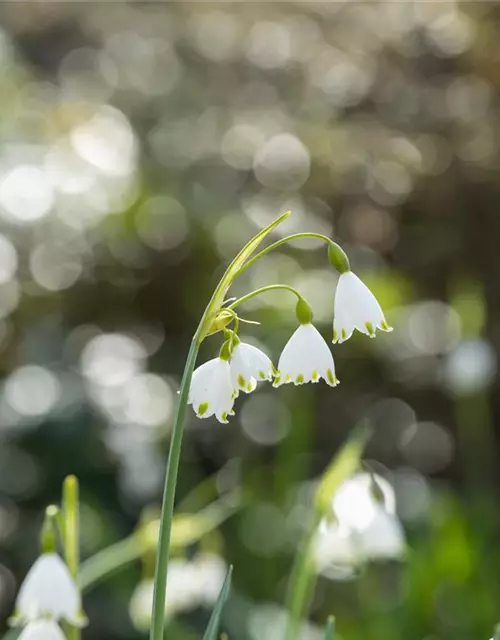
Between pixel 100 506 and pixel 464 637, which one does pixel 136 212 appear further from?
pixel 464 637

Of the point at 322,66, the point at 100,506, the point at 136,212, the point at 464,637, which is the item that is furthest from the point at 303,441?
the point at 322,66

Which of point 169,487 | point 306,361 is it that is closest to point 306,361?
point 306,361

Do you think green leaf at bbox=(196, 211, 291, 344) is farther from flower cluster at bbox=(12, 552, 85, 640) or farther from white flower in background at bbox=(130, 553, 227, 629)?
white flower in background at bbox=(130, 553, 227, 629)

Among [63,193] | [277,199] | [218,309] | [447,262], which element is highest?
[218,309]

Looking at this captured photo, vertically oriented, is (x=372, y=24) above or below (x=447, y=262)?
above

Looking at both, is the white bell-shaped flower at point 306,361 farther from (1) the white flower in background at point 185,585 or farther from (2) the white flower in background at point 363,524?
(1) the white flower in background at point 185,585

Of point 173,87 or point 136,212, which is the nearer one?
point 136,212

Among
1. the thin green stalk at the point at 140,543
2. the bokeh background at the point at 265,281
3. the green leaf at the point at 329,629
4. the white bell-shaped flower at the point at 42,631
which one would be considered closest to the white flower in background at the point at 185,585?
the thin green stalk at the point at 140,543
